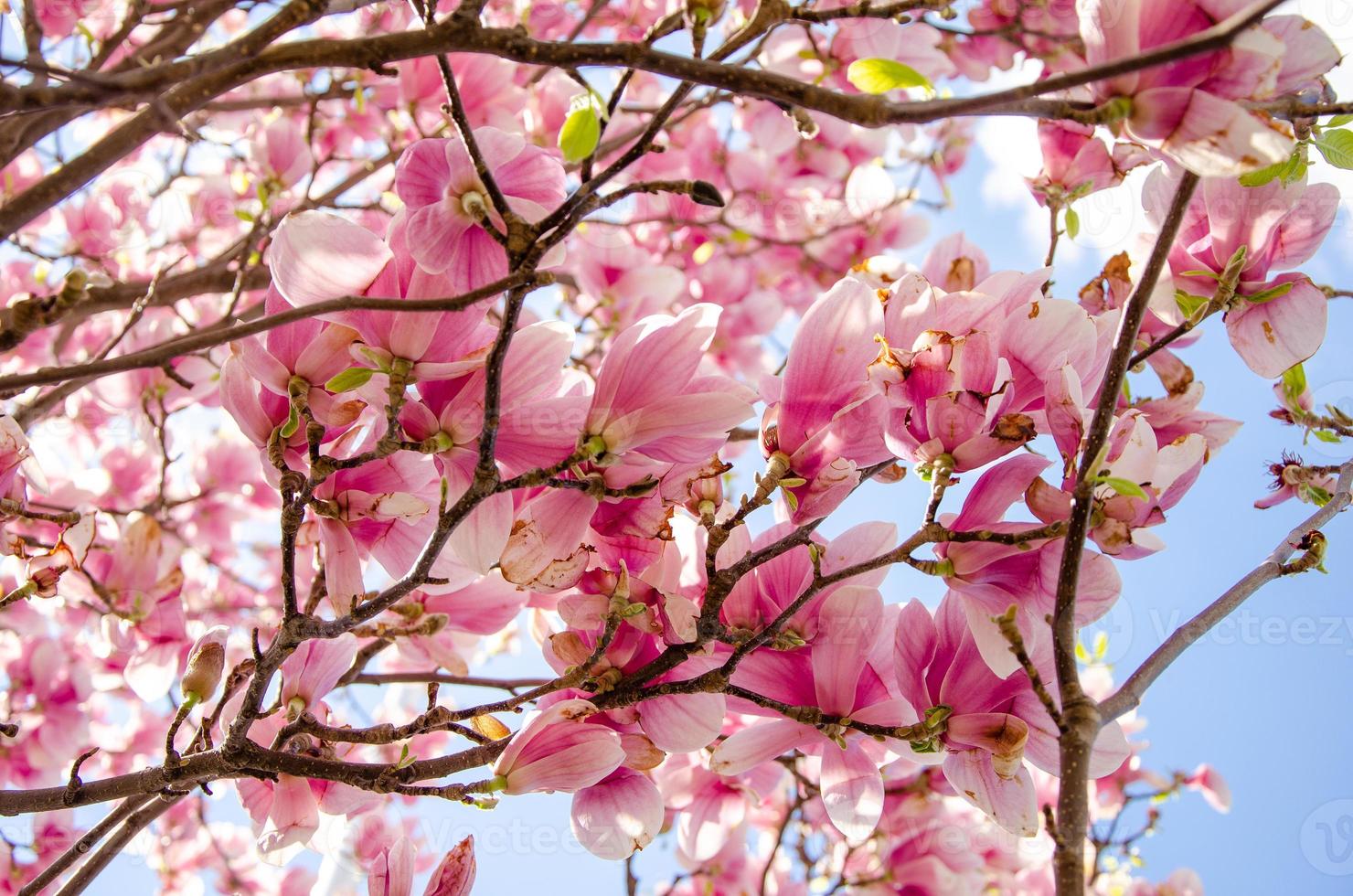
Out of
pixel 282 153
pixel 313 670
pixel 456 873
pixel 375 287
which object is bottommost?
pixel 456 873

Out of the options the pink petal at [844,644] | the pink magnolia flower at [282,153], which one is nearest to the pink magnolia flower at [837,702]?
the pink petal at [844,644]

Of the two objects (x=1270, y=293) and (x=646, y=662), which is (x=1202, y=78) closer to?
(x=1270, y=293)

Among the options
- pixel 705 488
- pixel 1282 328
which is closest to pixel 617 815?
pixel 705 488

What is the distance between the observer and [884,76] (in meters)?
0.82

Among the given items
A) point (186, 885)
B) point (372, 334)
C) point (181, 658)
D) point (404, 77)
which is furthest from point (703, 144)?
point (186, 885)

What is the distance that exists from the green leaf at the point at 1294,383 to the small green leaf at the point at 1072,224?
0.36 m

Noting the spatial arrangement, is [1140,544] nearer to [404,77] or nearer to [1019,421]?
[1019,421]

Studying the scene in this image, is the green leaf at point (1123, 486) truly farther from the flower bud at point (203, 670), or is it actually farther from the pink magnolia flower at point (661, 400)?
the flower bud at point (203, 670)

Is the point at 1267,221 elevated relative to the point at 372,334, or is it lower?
elevated

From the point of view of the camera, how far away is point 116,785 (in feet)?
3.08

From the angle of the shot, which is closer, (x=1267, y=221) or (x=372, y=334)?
(x=372, y=334)

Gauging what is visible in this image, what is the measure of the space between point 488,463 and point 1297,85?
2.26 feet

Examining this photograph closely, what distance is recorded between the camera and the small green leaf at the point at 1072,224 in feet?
4.60

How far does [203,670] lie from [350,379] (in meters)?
0.40
